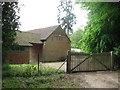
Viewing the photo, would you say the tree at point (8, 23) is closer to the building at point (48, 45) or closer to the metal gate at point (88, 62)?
the metal gate at point (88, 62)

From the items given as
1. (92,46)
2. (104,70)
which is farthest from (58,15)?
(104,70)

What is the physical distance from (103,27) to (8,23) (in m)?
7.57

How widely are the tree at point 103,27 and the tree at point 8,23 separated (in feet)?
21.5

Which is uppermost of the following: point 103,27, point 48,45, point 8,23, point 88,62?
point 103,27

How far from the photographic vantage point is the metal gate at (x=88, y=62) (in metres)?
7.62

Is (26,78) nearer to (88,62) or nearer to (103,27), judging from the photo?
(88,62)

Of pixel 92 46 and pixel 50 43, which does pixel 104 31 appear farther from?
pixel 50 43

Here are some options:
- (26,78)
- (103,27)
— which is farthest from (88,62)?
(26,78)

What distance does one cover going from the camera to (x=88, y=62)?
812 centimetres

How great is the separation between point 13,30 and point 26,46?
11.5m

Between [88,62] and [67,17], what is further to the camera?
[67,17]

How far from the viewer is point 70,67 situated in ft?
24.7

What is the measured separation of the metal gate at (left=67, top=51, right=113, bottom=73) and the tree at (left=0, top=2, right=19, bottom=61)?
13.2 ft

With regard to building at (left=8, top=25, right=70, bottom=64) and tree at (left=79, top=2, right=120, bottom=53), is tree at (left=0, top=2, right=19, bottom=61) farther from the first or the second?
building at (left=8, top=25, right=70, bottom=64)
